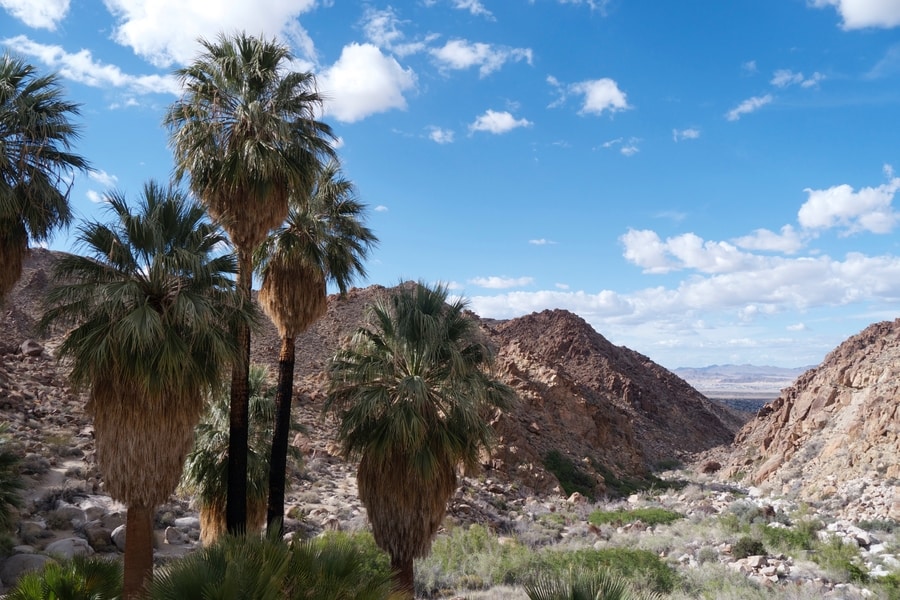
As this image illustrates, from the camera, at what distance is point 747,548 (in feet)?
59.4

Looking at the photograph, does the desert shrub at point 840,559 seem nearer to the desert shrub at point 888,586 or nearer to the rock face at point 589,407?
the desert shrub at point 888,586

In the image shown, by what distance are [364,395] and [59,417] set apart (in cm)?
1839

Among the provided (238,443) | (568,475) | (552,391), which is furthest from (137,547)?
(552,391)

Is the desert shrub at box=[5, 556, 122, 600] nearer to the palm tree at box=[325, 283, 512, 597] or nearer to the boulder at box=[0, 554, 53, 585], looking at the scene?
the palm tree at box=[325, 283, 512, 597]

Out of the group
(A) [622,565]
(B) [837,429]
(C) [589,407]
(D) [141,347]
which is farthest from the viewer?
(C) [589,407]

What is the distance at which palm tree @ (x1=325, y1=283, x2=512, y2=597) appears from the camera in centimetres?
1168

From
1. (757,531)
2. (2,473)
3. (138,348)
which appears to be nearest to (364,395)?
(138,348)

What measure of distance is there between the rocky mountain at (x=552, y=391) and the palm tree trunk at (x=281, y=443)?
221 cm

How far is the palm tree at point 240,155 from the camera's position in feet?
38.4

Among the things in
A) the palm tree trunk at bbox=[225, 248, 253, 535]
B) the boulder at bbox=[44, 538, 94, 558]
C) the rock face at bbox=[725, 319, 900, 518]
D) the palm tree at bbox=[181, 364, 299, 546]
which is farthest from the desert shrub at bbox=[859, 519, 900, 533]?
the boulder at bbox=[44, 538, 94, 558]

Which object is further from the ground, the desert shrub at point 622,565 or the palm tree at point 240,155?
the palm tree at point 240,155

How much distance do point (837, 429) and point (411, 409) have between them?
3211cm

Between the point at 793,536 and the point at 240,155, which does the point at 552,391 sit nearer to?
the point at 793,536

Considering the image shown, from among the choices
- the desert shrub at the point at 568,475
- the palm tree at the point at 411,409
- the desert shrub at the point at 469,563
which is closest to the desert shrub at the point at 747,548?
the desert shrub at the point at 469,563
